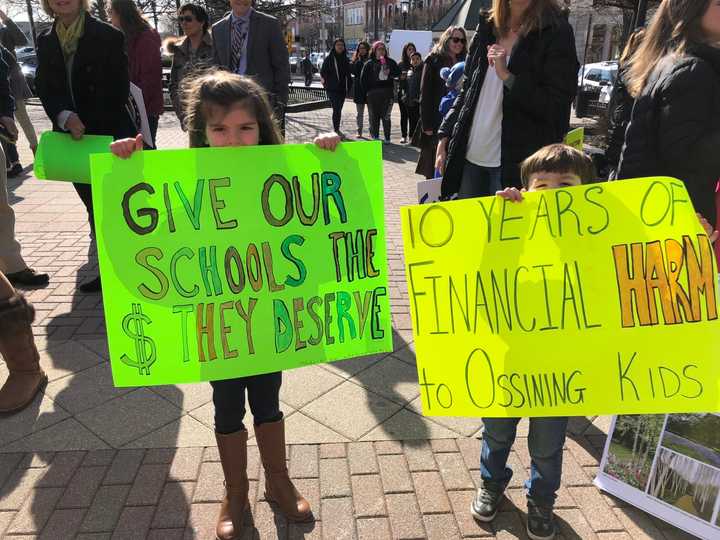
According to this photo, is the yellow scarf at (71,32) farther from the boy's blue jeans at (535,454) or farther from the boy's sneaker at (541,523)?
the boy's sneaker at (541,523)

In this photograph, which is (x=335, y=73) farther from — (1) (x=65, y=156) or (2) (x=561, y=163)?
(2) (x=561, y=163)

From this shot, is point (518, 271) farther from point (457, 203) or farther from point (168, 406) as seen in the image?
point (168, 406)

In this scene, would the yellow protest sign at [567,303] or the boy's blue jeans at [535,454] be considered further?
the boy's blue jeans at [535,454]

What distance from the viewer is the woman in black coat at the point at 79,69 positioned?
355 cm

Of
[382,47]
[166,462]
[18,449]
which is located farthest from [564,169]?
[382,47]

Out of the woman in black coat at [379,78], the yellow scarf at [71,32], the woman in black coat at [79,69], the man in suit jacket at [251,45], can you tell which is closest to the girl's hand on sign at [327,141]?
the woman in black coat at [79,69]

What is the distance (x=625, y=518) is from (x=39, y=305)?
377cm

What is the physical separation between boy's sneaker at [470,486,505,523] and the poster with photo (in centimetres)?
47

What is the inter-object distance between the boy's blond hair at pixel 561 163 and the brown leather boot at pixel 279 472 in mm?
1295

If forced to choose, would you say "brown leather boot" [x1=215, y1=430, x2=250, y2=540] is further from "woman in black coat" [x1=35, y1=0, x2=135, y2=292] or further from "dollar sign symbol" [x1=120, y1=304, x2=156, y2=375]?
"woman in black coat" [x1=35, y1=0, x2=135, y2=292]

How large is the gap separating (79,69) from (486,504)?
3465 millimetres

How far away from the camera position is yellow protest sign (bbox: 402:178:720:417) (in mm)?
1721

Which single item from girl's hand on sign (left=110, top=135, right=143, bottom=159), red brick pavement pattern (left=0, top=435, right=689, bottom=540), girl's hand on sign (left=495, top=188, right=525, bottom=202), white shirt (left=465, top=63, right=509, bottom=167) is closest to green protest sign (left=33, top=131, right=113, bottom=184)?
red brick pavement pattern (left=0, top=435, right=689, bottom=540)

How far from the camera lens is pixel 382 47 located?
1025cm
